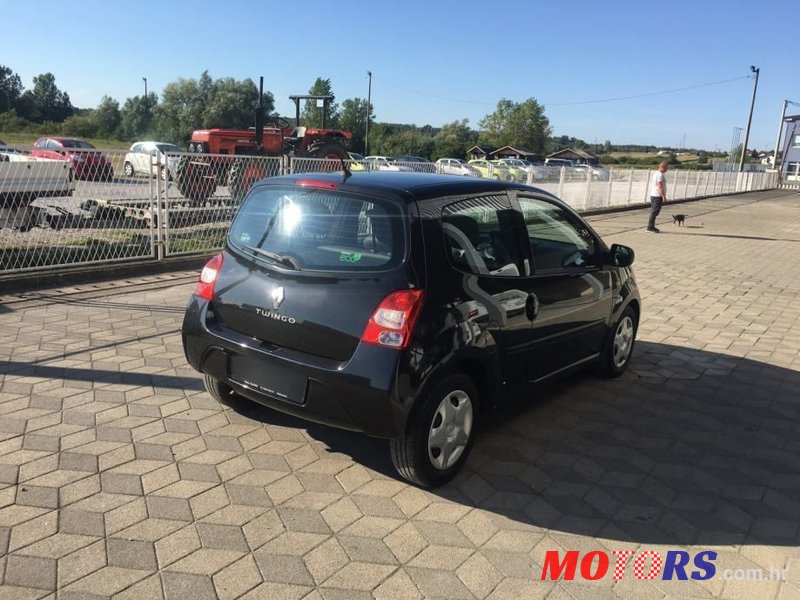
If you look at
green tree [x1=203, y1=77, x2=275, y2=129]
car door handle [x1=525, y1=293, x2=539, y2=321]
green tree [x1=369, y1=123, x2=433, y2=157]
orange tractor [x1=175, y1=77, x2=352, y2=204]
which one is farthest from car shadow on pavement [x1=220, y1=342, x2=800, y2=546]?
green tree [x1=369, y1=123, x2=433, y2=157]

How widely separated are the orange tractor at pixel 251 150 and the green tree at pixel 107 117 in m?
56.1

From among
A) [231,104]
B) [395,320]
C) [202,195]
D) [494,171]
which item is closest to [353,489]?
[395,320]

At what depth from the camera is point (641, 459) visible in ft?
11.9

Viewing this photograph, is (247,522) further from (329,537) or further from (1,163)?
(1,163)

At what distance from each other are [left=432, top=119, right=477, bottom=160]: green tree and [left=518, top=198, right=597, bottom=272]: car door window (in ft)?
244

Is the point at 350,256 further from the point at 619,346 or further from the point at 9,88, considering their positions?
the point at 9,88

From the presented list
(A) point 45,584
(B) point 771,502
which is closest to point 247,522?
(A) point 45,584

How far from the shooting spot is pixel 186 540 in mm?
2646

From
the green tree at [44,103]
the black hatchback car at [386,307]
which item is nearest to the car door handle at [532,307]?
the black hatchback car at [386,307]

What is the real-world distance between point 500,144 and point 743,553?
103831 millimetres

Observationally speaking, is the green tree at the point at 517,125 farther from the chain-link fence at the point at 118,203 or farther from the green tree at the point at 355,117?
the chain-link fence at the point at 118,203

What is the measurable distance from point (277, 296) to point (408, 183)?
0.91m

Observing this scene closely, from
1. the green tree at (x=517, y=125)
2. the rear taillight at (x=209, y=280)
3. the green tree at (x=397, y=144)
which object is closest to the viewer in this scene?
the rear taillight at (x=209, y=280)

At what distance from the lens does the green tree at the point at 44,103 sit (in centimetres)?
7099
